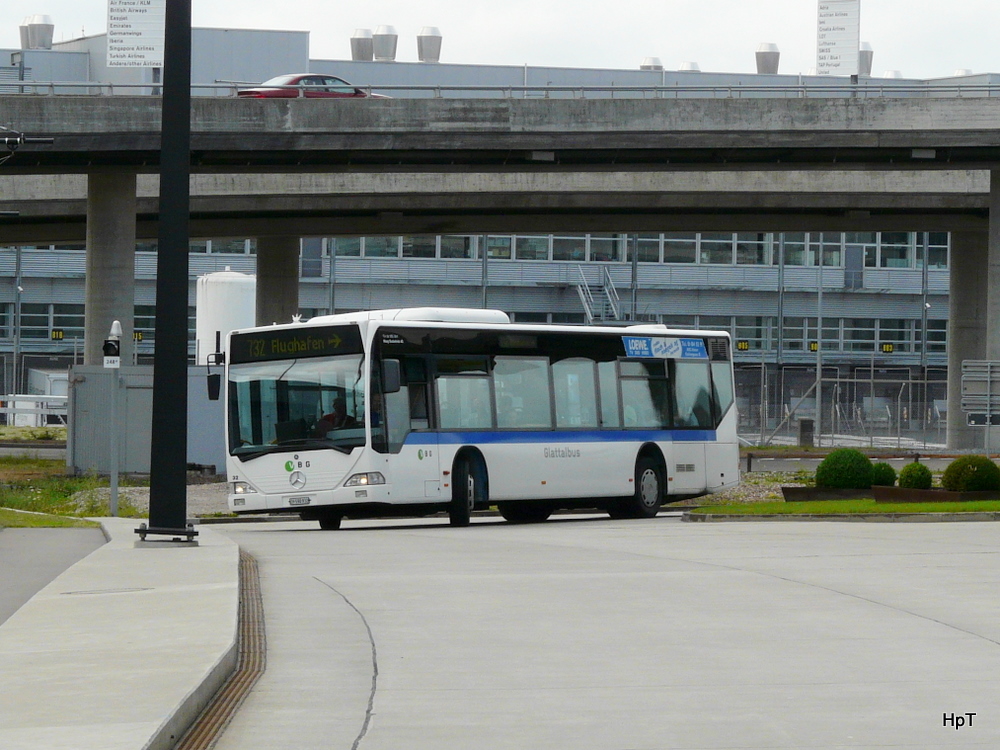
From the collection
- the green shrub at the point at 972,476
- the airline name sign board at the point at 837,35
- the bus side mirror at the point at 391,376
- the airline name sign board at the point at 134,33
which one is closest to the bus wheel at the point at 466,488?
the bus side mirror at the point at 391,376

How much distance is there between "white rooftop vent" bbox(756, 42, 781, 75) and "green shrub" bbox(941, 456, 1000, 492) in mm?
81339

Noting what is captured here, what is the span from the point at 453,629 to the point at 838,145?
37.3m

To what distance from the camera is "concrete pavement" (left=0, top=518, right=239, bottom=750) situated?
6.86 meters

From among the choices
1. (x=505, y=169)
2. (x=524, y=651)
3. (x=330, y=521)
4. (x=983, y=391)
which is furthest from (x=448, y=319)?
(x=505, y=169)

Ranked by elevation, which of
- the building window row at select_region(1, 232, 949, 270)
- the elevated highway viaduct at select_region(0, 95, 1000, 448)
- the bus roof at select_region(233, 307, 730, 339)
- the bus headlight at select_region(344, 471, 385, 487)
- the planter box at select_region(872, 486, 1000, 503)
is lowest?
the planter box at select_region(872, 486, 1000, 503)

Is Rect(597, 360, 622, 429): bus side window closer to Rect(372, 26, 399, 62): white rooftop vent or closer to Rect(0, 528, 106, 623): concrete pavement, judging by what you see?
Rect(0, 528, 106, 623): concrete pavement

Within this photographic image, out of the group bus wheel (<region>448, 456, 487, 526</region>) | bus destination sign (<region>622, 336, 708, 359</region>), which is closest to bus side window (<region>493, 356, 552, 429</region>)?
bus wheel (<region>448, 456, 487, 526</region>)

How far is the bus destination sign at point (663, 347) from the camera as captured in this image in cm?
2648

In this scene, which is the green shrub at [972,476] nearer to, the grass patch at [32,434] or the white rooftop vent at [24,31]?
the grass patch at [32,434]

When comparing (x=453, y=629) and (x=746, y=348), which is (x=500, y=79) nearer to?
(x=746, y=348)

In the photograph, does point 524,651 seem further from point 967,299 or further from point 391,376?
point 967,299

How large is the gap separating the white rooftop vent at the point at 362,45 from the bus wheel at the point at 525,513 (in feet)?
258

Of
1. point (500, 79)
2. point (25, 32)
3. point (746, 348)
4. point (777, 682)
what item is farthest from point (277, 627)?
point (25, 32)

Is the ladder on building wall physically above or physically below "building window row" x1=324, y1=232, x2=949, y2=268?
below
